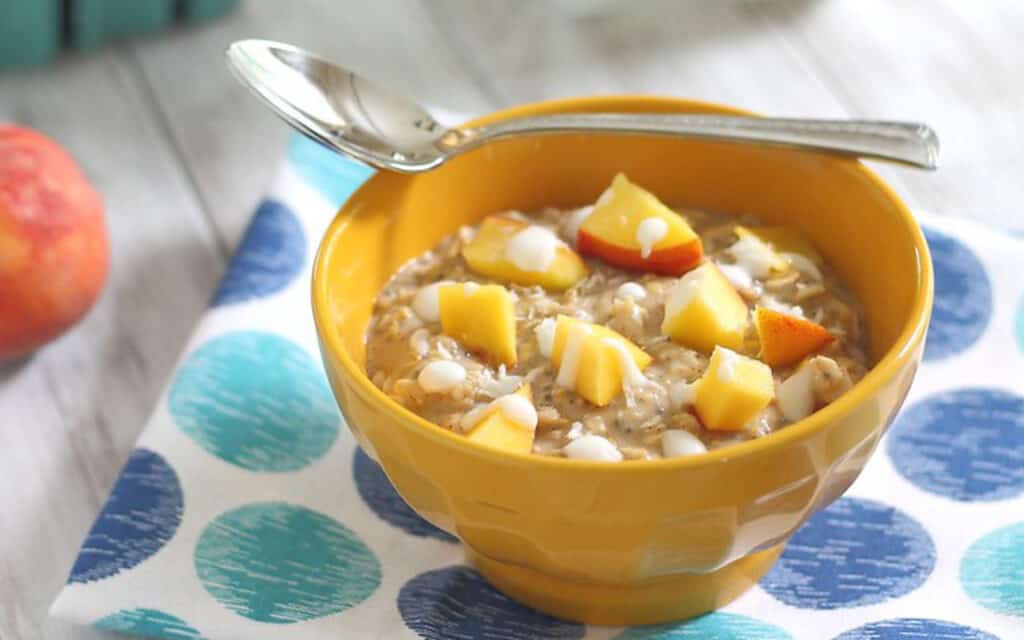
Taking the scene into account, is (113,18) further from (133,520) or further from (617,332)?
(617,332)

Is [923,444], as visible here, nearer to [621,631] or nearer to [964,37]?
[621,631]

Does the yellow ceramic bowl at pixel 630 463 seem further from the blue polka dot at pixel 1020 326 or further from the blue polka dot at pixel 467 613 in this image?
the blue polka dot at pixel 1020 326

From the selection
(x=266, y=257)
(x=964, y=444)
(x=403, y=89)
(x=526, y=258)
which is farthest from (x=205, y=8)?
(x=964, y=444)

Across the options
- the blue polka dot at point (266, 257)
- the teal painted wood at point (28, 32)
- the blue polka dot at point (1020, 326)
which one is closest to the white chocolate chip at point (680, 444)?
the blue polka dot at point (1020, 326)

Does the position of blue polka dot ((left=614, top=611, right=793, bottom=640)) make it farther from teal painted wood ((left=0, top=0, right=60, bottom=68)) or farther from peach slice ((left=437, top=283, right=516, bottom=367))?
teal painted wood ((left=0, top=0, right=60, bottom=68))

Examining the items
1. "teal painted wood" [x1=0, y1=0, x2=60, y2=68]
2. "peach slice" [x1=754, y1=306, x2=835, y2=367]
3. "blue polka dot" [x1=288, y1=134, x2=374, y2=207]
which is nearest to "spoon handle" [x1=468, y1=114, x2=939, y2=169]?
"peach slice" [x1=754, y1=306, x2=835, y2=367]

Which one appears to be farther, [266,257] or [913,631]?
[266,257]

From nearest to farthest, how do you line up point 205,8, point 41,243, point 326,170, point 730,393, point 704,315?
point 730,393 → point 704,315 → point 41,243 → point 326,170 → point 205,8

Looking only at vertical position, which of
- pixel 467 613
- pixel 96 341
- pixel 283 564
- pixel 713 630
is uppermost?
pixel 713 630
